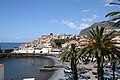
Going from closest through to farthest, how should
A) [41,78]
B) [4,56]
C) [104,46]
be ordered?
1. [104,46]
2. [41,78]
3. [4,56]

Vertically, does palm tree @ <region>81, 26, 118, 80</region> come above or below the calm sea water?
above

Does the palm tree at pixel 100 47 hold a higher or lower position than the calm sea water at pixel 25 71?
higher

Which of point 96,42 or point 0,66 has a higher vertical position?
point 96,42

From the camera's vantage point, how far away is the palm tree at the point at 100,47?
23656 mm

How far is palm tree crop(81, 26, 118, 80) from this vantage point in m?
23.7

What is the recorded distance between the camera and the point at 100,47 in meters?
23.8

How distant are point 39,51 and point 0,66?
15339 cm

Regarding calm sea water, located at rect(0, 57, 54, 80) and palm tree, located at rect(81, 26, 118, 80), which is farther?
calm sea water, located at rect(0, 57, 54, 80)

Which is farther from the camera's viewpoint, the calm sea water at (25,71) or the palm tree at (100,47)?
the calm sea water at (25,71)

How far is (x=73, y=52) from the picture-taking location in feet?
123

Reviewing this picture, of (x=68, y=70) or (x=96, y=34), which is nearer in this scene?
(x=96, y=34)

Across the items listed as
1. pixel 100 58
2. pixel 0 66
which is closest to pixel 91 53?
pixel 100 58

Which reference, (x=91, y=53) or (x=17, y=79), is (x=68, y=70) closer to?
(x=17, y=79)

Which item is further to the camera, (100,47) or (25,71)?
(25,71)
